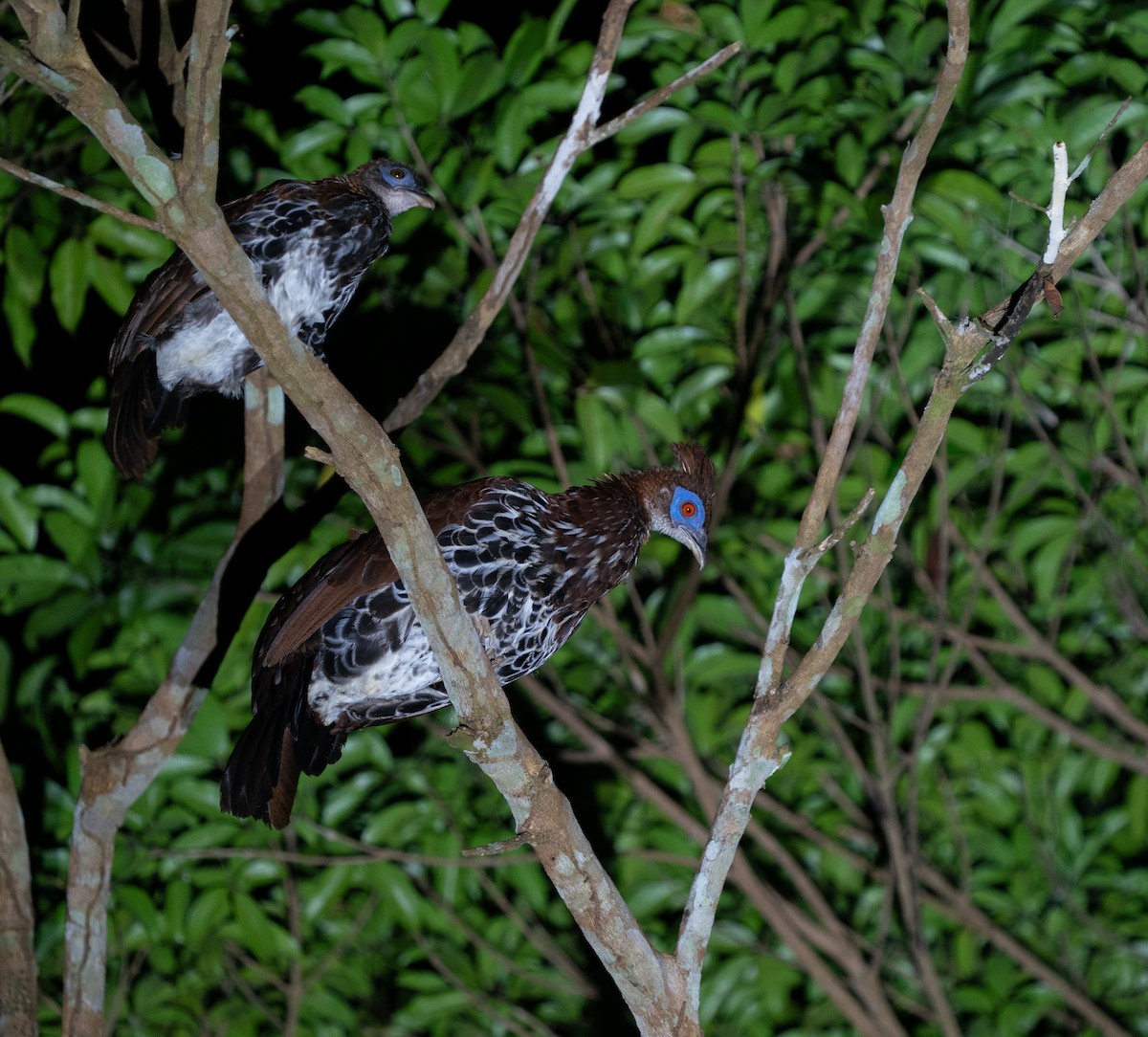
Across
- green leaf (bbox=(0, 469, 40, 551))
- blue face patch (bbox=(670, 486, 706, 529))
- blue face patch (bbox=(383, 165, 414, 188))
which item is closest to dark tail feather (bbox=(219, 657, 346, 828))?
blue face patch (bbox=(670, 486, 706, 529))

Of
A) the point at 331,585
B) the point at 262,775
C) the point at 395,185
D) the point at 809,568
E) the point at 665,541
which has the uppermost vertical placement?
the point at 395,185

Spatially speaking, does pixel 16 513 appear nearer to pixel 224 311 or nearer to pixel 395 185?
pixel 224 311

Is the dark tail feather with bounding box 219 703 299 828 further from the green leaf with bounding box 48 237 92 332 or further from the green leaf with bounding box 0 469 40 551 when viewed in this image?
the green leaf with bounding box 48 237 92 332

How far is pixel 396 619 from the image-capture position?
217cm

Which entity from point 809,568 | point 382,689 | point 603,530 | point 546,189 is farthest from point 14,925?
point 546,189

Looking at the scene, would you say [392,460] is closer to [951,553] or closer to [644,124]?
[644,124]

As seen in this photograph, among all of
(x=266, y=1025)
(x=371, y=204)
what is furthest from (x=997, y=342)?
(x=266, y=1025)

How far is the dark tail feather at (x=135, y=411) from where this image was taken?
7.93 feet

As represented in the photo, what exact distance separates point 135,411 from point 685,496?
116 cm

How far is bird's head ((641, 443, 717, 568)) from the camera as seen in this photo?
8.04ft

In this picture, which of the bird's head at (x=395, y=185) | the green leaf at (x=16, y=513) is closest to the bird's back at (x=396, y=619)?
the bird's head at (x=395, y=185)

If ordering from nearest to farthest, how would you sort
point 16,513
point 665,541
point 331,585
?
point 331,585, point 16,513, point 665,541

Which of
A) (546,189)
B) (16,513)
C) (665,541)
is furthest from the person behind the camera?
(665,541)

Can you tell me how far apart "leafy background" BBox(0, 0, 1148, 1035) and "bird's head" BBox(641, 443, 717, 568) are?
726 mm
